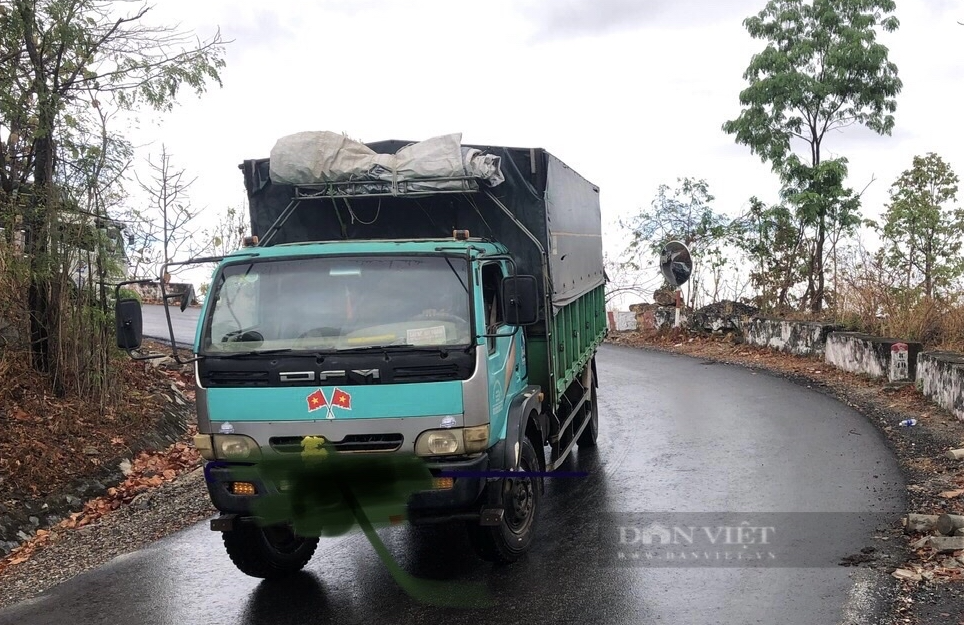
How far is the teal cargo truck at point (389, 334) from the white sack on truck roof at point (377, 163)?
1cm

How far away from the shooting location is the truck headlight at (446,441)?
17.2ft

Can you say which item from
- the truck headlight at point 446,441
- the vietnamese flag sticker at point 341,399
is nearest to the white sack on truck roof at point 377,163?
the vietnamese flag sticker at point 341,399

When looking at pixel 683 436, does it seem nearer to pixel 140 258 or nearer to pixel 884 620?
pixel 884 620

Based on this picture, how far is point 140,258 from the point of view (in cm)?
1207

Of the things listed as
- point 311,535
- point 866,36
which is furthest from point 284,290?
point 866,36

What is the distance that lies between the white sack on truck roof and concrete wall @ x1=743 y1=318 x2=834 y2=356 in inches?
446

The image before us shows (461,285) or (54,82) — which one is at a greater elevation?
(54,82)

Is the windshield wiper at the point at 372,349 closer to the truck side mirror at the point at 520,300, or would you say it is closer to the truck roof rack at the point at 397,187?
the truck side mirror at the point at 520,300

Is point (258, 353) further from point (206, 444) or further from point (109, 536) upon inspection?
point (109, 536)

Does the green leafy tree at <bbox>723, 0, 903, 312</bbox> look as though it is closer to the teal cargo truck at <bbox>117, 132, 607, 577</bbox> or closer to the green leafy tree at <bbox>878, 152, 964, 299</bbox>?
the green leafy tree at <bbox>878, 152, 964, 299</bbox>

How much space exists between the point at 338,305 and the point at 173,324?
58.6 feet

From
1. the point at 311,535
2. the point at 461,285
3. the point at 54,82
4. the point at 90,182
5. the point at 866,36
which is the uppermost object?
the point at 866,36

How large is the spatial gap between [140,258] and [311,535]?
7849 mm

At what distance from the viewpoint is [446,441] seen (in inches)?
207
